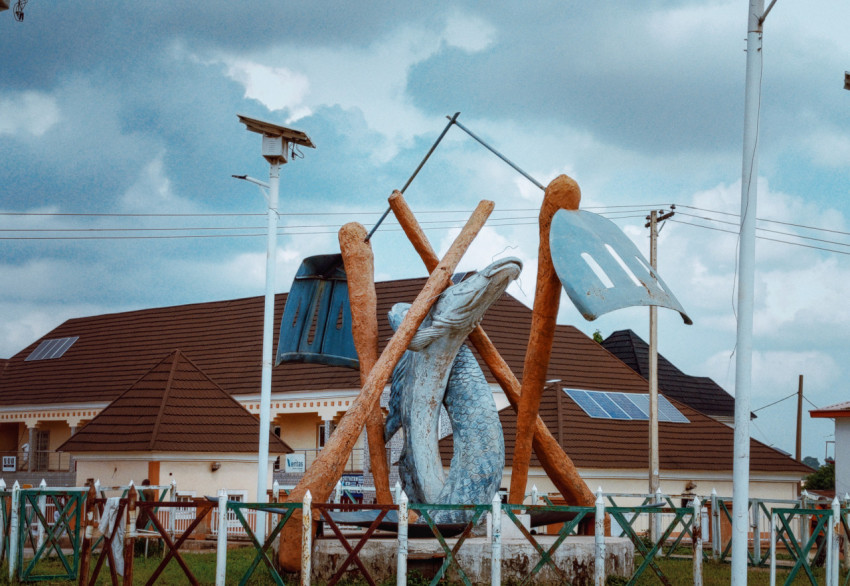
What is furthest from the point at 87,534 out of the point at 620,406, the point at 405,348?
the point at 620,406

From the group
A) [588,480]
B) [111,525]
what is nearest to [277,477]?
[588,480]

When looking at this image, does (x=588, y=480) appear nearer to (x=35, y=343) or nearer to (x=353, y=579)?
(x=353, y=579)

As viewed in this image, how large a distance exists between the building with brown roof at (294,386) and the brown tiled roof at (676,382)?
564 centimetres

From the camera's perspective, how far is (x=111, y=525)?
1180cm

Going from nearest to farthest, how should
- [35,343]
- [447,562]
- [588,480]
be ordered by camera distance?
[447,562], [588,480], [35,343]

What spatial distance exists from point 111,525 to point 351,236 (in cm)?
579

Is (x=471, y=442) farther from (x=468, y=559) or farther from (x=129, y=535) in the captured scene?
(x=129, y=535)

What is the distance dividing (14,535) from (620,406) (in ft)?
55.7

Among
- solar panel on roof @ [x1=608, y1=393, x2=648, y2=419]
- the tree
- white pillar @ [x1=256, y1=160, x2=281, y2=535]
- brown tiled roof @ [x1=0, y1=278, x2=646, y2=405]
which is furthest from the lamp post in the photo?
the tree

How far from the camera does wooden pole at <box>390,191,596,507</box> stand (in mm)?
15102

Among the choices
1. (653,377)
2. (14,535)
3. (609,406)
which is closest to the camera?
(14,535)

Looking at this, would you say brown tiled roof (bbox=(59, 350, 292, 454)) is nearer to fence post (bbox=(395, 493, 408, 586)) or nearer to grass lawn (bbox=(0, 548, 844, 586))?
grass lawn (bbox=(0, 548, 844, 586))

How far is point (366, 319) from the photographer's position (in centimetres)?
1528

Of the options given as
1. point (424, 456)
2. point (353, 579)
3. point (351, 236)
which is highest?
point (351, 236)
